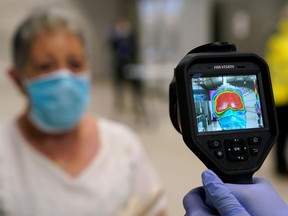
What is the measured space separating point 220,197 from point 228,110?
0.10 metres

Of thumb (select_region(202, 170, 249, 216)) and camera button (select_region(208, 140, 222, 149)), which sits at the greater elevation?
camera button (select_region(208, 140, 222, 149))

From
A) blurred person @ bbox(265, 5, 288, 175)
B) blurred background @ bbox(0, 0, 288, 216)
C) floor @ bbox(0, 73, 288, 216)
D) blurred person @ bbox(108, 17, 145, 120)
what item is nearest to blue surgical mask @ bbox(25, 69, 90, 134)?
floor @ bbox(0, 73, 288, 216)

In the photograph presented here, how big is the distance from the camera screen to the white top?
74cm

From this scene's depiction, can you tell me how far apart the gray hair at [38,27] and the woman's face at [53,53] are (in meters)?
0.01

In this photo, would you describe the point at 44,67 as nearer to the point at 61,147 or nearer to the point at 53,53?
the point at 53,53

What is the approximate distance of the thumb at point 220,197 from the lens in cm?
45

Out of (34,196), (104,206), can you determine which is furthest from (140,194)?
(34,196)

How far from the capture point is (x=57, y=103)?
1242mm

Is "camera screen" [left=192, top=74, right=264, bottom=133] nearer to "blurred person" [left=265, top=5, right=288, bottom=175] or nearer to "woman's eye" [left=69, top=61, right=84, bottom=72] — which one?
"woman's eye" [left=69, top=61, right=84, bottom=72]

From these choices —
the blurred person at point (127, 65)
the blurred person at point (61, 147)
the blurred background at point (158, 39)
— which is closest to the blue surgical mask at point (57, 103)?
the blurred person at point (61, 147)

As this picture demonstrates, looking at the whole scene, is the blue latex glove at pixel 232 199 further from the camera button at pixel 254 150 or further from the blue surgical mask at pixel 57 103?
the blue surgical mask at pixel 57 103

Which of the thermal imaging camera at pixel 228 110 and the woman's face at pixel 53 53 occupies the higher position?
the woman's face at pixel 53 53

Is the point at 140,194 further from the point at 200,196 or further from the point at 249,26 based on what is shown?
the point at 249,26

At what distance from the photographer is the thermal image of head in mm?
477
